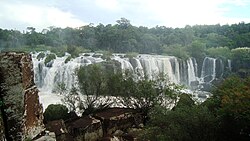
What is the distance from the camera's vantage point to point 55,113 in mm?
21906

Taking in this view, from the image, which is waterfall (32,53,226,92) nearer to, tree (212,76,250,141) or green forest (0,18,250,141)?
green forest (0,18,250,141)

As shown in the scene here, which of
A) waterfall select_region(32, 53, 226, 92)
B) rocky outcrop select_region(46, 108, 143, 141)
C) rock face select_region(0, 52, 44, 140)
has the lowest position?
rocky outcrop select_region(46, 108, 143, 141)

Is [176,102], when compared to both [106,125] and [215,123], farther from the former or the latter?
[215,123]

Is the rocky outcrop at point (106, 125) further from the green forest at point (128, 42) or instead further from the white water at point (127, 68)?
the green forest at point (128, 42)

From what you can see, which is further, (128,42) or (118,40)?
(118,40)

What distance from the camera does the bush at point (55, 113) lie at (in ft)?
71.1

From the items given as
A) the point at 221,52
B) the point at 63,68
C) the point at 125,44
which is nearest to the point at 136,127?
the point at 63,68

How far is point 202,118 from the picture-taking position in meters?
11.8

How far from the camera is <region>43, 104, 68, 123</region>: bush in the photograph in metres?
21.7

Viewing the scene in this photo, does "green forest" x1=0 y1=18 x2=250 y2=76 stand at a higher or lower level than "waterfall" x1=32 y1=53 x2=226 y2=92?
higher

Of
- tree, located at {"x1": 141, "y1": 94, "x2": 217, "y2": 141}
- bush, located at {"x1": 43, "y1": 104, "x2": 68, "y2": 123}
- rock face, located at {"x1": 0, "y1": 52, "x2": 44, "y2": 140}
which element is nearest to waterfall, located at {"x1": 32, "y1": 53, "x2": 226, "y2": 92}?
bush, located at {"x1": 43, "y1": 104, "x2": 68, "y2": 123}

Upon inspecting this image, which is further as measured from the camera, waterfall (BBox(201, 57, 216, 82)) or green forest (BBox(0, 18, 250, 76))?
green forest (BBox(0, 18, 250, 76))

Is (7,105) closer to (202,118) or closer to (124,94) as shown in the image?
(202,118)

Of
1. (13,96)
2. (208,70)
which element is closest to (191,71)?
(208,70)
